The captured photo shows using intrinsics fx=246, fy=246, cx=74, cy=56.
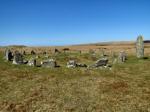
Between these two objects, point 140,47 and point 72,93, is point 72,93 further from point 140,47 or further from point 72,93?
point 140,47

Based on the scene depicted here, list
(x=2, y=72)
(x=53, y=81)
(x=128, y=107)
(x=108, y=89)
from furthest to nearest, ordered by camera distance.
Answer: (x=2, y=72) < (x=53, y=81) < (x=108, y=89) < (x=128, y=107)

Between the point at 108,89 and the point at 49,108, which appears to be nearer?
the point at 49,108

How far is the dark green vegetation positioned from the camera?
18.0 m

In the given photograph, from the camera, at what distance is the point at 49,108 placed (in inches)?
704

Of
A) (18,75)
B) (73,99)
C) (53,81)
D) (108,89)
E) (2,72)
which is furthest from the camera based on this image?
(2,72)

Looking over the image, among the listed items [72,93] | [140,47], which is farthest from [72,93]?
[140,47]

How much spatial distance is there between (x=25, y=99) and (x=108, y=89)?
7.21 metres

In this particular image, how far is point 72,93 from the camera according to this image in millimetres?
20688

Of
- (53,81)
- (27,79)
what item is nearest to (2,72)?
(27,79)

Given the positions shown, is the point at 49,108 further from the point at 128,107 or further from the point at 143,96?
the point at 143,96

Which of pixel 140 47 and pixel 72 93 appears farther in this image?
pixel 140 47

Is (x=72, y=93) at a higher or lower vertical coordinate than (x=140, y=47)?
lower

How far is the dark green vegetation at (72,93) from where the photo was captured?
17984mm

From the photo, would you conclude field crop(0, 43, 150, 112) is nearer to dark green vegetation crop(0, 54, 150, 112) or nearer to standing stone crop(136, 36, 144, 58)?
dark green vegetation crop(0, 54, 150, 112)
